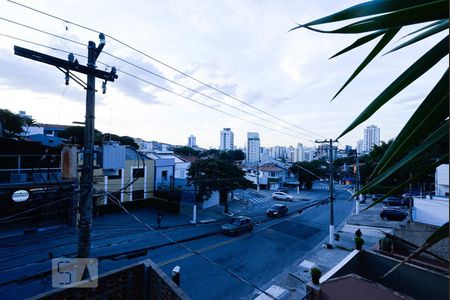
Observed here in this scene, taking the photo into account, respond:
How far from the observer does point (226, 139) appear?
99.6 metres

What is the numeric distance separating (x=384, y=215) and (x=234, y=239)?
45.1 feet

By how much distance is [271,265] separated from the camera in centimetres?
1154

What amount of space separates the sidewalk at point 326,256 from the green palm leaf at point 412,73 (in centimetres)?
867

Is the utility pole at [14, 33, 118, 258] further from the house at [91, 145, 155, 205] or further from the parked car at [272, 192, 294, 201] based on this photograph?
the parked car at [272, 192, 294, 201]

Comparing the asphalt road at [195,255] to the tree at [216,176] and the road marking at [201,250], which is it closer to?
the road marking at [201,250]

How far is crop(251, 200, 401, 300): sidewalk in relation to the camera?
9.33 m

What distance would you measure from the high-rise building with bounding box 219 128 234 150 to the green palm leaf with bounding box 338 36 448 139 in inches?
3842

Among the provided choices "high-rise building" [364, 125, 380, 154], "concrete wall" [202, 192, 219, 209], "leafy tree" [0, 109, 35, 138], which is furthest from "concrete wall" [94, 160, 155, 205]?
"high-rise building" [364, 125, 380, 154]

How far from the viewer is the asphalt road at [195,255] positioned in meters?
9.13

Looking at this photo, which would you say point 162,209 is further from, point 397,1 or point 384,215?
point 397,1

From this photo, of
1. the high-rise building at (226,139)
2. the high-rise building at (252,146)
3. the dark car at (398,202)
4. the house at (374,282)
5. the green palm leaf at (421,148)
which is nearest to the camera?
the green palm leaf at (421,148)

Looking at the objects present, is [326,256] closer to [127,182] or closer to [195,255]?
[195,255]

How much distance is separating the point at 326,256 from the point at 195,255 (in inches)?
278
